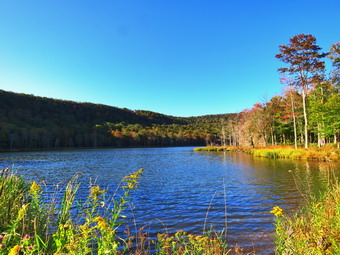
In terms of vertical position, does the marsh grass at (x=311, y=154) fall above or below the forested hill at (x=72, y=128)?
below

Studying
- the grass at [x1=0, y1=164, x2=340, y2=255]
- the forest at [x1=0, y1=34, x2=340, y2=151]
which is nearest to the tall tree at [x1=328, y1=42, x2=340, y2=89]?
the forest at [x1=0, y1=34, x2=340, y2=151]

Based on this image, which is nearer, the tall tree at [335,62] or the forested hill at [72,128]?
the tall tree at [335,62]

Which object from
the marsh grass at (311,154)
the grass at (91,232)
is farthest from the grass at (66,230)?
the marsh grass at (311,154)

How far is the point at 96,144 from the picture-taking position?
100562 millimetres

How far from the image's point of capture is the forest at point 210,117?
2541cm

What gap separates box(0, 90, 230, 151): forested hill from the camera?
79812mm

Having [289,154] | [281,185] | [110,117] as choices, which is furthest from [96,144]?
[281,185]

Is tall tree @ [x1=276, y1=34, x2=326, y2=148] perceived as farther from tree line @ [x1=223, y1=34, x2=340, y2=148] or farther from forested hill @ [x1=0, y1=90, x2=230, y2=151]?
forested hill @ [x1=0, y1=90, x2=230, y2=151]

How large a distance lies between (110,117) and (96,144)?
145 ft

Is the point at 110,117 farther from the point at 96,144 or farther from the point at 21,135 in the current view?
the point at 21,135

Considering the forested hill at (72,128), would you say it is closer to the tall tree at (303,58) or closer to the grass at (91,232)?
the tall tree at (303,58)

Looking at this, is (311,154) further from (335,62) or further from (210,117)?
(210,117)

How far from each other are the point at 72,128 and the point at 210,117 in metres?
101

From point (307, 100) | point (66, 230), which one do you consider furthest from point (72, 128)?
point (66, 230)
